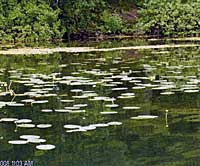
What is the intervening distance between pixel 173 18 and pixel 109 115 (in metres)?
15.2

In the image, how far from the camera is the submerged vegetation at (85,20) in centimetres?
1898

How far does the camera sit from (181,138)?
4969 millimetres

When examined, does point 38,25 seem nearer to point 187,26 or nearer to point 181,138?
point 187,26

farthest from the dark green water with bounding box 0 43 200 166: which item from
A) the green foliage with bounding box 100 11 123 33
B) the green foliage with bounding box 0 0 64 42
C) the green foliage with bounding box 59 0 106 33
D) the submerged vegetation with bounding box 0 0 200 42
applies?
the green foliage with bounding box 100 11 123 33

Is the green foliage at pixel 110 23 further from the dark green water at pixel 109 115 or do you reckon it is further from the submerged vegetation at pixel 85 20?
the dark green water at pixel 109 115

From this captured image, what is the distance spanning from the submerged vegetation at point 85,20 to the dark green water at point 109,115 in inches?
294

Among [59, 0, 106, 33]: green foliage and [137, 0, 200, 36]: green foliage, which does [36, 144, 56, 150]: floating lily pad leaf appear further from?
[137, 0, 200, 36]: green foliage

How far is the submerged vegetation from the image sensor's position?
18984 millimetres

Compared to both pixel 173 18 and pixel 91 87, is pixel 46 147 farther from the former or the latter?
pixel 173 18

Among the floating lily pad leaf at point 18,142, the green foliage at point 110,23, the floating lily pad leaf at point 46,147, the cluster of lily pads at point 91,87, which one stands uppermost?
the green foliage at point 110,23

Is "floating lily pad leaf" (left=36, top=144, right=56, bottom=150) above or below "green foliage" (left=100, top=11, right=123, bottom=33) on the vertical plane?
below

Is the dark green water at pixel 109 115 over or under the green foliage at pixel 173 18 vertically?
under

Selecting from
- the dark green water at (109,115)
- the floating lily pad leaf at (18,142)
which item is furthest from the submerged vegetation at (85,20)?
the floating lily pad leaf at (18,142)

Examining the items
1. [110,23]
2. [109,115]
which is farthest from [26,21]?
[109,115]
